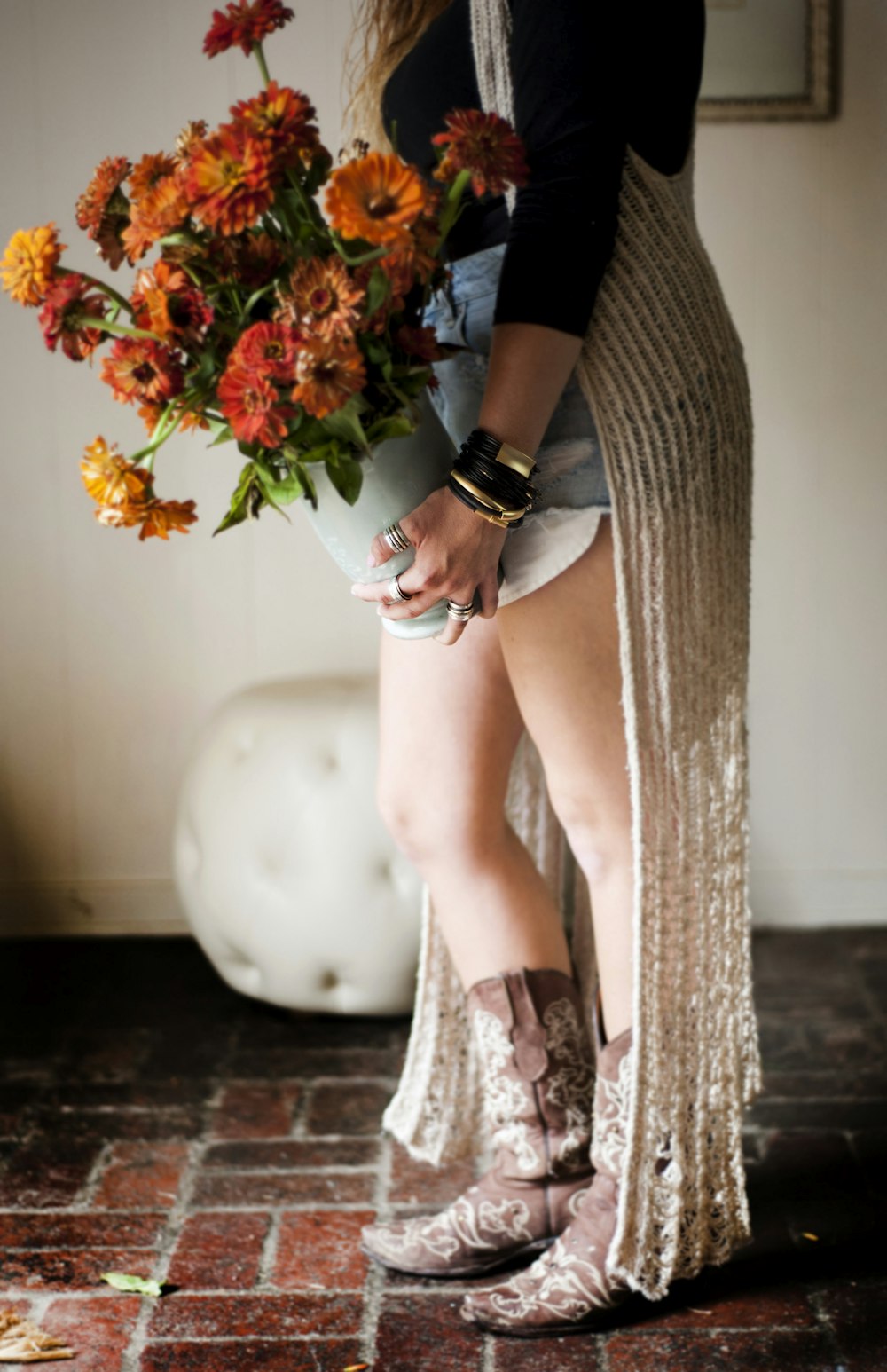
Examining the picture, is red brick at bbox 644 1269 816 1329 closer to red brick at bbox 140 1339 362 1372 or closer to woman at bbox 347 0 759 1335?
woman at bbox 347 0 759 1335

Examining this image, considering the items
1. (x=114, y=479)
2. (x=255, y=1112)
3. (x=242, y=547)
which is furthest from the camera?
(x=242, y=547)

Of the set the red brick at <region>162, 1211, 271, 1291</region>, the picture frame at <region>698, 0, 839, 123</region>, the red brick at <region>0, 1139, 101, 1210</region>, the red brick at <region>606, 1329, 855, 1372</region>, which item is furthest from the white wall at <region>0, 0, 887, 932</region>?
the red brick at <region>606, 1329, 855, 1372</region>

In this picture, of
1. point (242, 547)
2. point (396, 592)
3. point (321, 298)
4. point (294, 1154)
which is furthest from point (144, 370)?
point (242, 547)

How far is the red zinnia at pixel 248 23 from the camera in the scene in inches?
42.3

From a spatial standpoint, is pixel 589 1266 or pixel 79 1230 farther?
pixel 79 1230

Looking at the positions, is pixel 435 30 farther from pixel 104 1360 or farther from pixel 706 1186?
pixel 104 1360

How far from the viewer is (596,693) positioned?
52.7 inches

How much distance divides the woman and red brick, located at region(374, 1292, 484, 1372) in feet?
0.12

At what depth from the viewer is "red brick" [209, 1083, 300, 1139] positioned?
1.88 meters

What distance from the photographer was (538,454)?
129 centimetres

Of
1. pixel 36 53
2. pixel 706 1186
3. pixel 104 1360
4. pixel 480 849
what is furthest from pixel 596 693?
pixel 36 53

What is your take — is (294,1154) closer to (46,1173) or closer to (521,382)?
(46,1173)

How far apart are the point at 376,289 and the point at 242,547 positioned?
143 centimetres

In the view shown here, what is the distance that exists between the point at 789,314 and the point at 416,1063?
1422mm
